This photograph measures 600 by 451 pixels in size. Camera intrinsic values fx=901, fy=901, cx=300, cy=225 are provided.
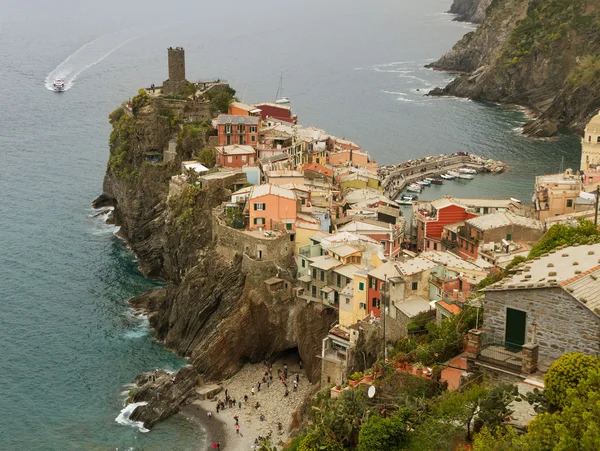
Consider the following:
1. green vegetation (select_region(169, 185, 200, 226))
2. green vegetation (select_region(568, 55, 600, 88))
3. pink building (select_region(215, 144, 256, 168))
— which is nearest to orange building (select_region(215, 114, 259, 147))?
pink building (select_region(215, 144, 256, 168))

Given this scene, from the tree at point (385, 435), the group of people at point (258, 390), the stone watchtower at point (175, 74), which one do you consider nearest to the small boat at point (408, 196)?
the stone watchtower at point (175, 74)

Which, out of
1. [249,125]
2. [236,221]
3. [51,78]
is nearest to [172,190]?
[249,125]

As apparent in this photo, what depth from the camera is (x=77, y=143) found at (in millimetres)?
130750

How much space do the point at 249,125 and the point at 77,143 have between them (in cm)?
5279

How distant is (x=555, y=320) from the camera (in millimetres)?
27797

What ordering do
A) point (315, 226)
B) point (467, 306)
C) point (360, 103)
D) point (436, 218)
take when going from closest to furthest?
1. point (467, 306)
2. point (315, 226)
3. point (436, 218)
4. point (360, 103)

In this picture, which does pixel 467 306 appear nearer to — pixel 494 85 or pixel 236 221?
pixel 236 221

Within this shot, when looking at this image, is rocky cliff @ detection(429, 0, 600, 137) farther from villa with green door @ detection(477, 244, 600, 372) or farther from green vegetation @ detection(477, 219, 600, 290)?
villa with green door @ detection(477, 244, 600, 372)

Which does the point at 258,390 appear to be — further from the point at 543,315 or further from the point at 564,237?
the point at 543,315

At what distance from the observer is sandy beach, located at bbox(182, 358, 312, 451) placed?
178 feet

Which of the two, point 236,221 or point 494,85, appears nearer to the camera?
point 236,221

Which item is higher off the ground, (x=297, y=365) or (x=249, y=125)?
(x=249, y=125)

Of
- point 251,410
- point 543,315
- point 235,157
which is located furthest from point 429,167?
point 543,315

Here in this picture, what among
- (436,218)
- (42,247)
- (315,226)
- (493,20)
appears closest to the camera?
(315,226)
